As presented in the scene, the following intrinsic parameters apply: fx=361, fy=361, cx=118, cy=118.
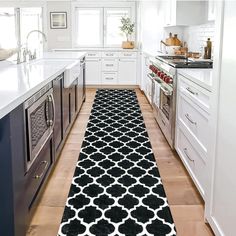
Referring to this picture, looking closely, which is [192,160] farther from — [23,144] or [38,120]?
[23,144]

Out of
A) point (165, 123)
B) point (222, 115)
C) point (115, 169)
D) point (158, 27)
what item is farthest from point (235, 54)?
point (158, 27)

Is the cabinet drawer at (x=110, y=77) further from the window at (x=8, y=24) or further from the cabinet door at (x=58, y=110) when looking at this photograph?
the cabinet door at (x=58, y=110)

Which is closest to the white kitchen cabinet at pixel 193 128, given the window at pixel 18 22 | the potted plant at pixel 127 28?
the potted plant at pixel 127 28

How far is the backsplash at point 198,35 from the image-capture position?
4.66 m

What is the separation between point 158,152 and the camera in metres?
3.83

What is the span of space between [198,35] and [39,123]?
11.4ft

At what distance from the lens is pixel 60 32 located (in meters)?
8.53

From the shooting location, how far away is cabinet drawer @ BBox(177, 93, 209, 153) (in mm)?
2562

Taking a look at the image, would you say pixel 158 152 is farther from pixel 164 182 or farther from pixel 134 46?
pixel 134 46

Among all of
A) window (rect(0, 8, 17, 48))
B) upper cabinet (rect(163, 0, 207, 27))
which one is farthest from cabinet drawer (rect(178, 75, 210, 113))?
window (rect(0, 8, 17, 48))

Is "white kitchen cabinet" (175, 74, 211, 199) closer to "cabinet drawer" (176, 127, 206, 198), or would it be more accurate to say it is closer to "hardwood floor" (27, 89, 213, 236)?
"cabinet drawer" (176, 127, 206, 198)

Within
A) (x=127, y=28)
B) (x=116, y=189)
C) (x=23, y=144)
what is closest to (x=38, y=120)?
(x=23, y=144)

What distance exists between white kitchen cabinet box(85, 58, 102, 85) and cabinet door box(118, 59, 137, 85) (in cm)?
49

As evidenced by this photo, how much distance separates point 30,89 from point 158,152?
1999mm
